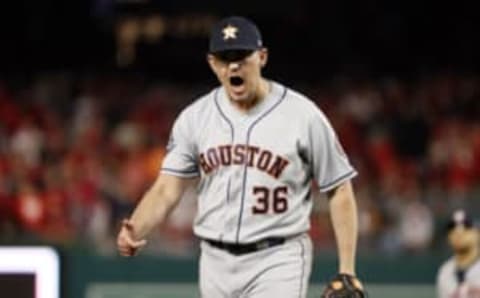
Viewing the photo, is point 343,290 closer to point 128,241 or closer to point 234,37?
point 128,241

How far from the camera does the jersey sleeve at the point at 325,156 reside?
16.7 ft

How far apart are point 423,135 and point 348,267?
26.9ft

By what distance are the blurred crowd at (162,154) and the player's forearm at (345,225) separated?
4.95m

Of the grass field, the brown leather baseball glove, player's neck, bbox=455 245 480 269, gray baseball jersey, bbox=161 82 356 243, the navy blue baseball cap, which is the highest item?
the navy blue baseball cap

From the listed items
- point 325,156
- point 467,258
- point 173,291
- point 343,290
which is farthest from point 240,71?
point 173,291

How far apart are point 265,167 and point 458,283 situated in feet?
10.3

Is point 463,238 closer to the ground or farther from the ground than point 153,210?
closer to the ground

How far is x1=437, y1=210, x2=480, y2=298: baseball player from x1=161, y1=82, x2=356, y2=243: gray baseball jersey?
9.50 feet

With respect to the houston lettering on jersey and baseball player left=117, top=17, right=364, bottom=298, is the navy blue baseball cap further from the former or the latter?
the houston lettering on jersey

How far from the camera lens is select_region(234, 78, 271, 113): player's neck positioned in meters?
5.17

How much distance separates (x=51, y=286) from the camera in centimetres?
386

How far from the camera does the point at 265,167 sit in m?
5.11

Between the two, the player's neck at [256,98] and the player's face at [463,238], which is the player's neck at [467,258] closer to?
the player's face at [463,238]

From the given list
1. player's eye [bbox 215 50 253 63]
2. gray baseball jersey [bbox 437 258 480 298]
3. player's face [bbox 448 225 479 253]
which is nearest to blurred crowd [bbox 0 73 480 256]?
gray baseball jersey [bbox 437 258 480 298]
